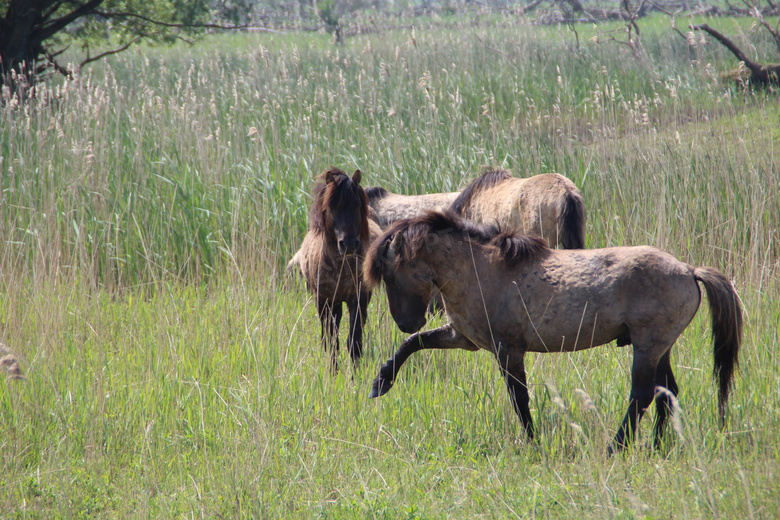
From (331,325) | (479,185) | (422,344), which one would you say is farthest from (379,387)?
(479,185)

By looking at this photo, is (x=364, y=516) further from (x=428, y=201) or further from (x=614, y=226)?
(x=614, y=226)

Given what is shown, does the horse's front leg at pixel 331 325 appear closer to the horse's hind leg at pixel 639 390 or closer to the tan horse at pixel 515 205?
the tan horse at pixel 515 205

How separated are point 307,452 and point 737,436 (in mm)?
2261

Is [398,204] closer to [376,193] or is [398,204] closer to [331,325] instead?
[376,193]

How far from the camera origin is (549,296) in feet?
10.0

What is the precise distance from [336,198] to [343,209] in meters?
0.09

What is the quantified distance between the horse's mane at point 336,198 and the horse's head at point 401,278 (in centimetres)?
117

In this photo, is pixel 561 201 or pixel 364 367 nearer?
pixel 364 367

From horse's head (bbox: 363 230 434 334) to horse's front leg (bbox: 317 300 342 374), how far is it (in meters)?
1.27

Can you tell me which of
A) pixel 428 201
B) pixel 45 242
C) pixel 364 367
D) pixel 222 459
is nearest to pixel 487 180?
pixel 428 201

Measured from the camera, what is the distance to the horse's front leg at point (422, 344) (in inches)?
132

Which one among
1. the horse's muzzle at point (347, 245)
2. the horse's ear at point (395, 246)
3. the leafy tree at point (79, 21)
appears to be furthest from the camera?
the leafy tree at point (79, 21)

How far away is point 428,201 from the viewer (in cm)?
603

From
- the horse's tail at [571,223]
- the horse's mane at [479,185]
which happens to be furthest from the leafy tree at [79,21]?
the horse's tail at [571,223]
